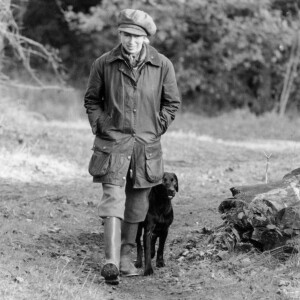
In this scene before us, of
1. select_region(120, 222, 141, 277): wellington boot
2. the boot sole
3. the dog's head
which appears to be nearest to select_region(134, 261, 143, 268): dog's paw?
select_region(120, 222, 141, 277): wellington boot

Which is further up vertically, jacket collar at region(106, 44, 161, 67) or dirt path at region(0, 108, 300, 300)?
jacket collar at region(106, 44, 161, 67)

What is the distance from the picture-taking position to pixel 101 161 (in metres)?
5.86

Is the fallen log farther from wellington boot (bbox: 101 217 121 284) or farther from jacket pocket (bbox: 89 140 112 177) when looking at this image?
jacket pocket (bbox: 89 140 112 177)

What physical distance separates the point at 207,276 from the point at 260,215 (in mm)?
819

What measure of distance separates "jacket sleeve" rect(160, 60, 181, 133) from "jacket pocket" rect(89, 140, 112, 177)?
553mm

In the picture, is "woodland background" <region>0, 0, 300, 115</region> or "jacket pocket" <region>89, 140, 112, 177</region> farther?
"woodland background" <region>0, 0, 300, 115</region>

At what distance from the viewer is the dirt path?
555 centimetres

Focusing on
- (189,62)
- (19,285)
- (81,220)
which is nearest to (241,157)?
(81,220)

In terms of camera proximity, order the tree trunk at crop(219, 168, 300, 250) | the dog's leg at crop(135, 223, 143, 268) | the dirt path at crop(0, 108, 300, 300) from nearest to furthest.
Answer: the dirt path at crop(0, 108, 300, 300)
the tree trunk at crop(219, 168, 300, 250)
the dog's leg at crop(135, 223, 143, 268)

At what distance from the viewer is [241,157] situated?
13.4 m

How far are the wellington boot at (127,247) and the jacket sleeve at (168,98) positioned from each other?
0.90 m

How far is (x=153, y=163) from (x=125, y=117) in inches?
18.1

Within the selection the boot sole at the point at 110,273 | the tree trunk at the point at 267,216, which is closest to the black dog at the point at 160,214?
the tree trunk at the point at 267,216

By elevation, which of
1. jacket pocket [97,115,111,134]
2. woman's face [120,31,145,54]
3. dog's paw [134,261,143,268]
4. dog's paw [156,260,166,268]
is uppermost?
woman's face [120,31,145,54]
